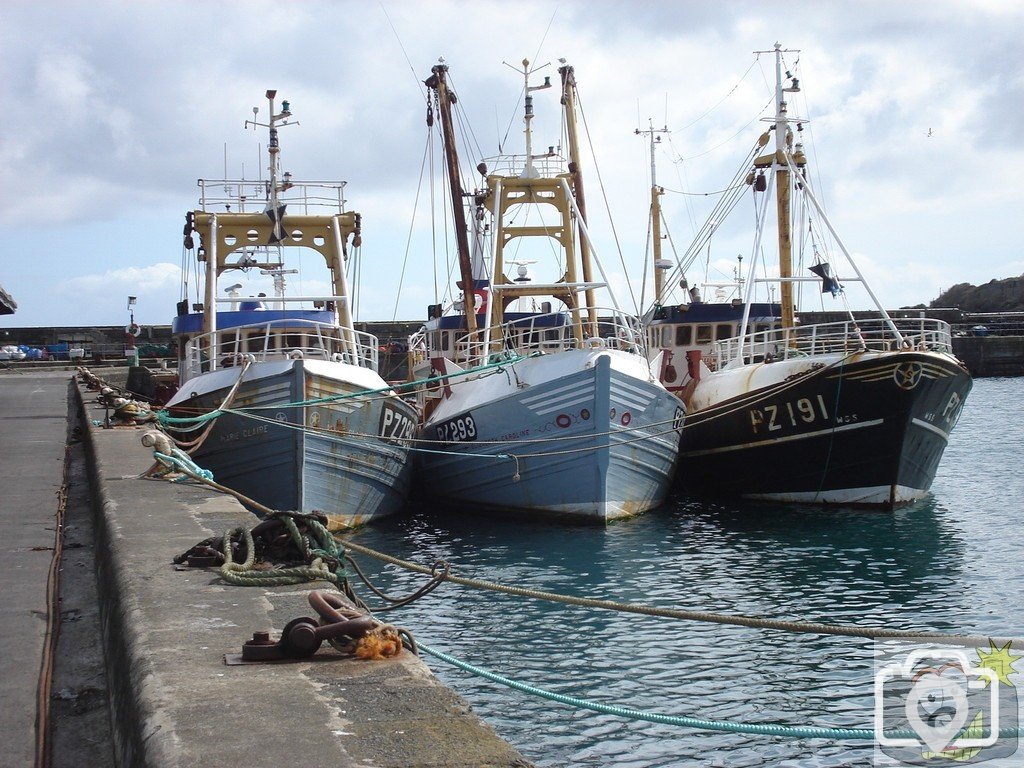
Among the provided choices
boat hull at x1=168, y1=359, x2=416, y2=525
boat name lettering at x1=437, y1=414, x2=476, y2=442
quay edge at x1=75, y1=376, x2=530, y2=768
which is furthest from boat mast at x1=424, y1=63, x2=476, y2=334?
quay edge at x1=75, y1=376, x2=530, y2=768

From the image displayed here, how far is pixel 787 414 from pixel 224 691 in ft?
44.7

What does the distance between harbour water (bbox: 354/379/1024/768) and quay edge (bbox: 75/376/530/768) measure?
257cm

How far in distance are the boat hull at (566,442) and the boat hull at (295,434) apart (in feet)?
3.51

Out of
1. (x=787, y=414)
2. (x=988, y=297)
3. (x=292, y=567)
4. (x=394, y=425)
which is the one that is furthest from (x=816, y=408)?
(x=988, y=297)

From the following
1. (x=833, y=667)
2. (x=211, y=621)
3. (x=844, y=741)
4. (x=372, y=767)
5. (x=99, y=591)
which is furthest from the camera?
(x=833, y=667)

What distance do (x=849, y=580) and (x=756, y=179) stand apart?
33.0ft

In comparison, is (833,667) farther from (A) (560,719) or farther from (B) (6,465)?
(B) (6,465)

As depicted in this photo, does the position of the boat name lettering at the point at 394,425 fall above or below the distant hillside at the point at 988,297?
below

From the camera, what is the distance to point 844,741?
7.00 m

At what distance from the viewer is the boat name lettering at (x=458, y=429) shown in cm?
1605

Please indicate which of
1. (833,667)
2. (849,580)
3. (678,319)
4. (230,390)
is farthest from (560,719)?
(678,319)

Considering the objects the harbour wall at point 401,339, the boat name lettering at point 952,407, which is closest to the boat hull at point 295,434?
the boat name lettering at point 952,407

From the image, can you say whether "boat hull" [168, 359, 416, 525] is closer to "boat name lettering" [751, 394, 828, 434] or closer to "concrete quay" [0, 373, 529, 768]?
"boat name lettering" [751, 394, 828, 434]

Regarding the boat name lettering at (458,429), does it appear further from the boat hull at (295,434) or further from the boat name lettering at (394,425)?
the boat hull at (295,434)
